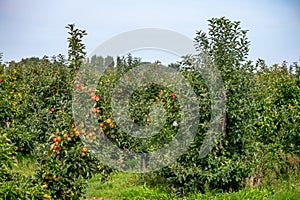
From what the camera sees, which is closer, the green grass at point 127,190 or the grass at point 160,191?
the grass at point 160,191

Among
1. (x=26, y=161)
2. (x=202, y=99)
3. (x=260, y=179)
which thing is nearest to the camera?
(x=202, y=99)

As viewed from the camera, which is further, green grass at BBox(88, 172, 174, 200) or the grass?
green grass at BBox(88, 172, 174, 200)

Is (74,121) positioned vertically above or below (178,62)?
below

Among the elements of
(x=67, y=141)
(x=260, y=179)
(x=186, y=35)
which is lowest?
(x=260, y=179)

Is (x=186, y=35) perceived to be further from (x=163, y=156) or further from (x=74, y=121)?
(x=74, y=121)

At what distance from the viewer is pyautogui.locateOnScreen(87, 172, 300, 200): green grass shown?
5621 millimetres

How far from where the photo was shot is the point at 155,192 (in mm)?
6141

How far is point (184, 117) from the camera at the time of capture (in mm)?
6008

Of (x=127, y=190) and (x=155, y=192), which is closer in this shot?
(x=155, y=192)

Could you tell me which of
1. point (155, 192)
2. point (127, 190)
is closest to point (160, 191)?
point (155, 192)

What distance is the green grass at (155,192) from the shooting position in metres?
5.62

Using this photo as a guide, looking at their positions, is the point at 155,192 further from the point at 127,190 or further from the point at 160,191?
the point at 127,190

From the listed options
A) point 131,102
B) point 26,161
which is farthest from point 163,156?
point 26,161

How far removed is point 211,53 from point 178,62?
0.49 m
